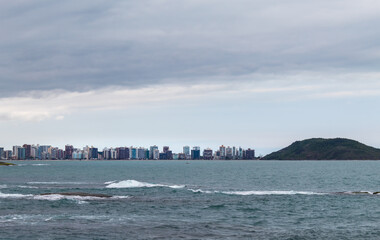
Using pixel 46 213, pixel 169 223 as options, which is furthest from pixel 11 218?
pixel 169 223

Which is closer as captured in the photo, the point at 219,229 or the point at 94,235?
the point at 94,235

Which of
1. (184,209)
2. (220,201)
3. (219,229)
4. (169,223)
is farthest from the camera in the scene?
(220,201)

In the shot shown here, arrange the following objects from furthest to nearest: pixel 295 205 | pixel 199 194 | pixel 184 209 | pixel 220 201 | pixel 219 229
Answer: pixel 199 194 < pixel 220 201 < pixel 295 205 < pixel 184 209 < pixel 219 229

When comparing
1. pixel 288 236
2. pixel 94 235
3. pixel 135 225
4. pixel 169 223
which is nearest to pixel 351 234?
pixel 288 236

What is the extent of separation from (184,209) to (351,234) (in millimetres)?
21918

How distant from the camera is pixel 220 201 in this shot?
6619cm

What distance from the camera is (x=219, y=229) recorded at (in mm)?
43469

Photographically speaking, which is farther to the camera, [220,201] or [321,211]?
[220,201]

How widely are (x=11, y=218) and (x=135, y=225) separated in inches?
565

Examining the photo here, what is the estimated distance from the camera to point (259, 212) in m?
55.2

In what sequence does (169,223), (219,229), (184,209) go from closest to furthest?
(219,229)
(169,223)
(184,209)

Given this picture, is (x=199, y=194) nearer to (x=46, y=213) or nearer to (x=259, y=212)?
(x=259, y=212)

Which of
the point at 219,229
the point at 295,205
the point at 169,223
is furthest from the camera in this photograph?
the point at 295,205

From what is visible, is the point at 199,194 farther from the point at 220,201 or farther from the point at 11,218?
the point at 11,218
